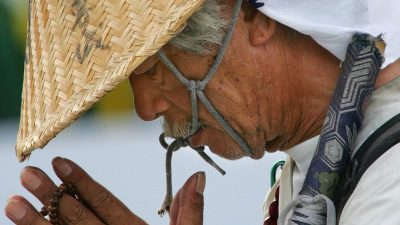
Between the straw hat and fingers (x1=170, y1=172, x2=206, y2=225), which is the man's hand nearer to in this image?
fingers (x1=170, y1=172, x2=206, y2=225)

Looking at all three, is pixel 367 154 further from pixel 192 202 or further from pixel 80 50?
pixel 80 50

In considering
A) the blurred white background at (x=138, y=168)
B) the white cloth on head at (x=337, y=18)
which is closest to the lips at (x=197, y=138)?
the white cloth on head at (x=337, y=18)

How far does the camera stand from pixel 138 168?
4.87 meters

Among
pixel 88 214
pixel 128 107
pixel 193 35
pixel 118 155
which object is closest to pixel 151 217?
pixel 118 155

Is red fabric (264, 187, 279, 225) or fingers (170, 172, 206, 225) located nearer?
fingers (170, 172, 206, 225)

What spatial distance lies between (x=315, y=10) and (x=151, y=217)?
2682mm

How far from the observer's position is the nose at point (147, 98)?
6.90 ft

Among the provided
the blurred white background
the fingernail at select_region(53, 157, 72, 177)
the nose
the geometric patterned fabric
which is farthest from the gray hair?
the blurred white background

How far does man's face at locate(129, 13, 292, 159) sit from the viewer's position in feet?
6.75

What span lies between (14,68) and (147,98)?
336cm

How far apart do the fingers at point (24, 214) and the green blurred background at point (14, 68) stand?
3128mm

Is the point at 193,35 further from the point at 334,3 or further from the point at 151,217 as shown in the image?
the point at 151,217

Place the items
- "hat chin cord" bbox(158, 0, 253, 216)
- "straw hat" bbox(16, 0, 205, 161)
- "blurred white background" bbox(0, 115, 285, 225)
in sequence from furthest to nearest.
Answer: "blurred white background" bbox(0, 115, 285, 225), "hat chin cord" bbox(158, 0, 253, 216), "straw hat" bbox(16, 0, 205, 161)

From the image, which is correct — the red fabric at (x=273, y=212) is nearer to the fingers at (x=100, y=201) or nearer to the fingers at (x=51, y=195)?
the fingers at (x=100, y=201)
